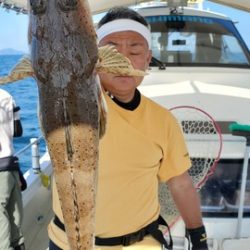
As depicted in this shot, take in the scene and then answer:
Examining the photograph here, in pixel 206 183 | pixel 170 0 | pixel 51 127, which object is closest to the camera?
pixel 51 127

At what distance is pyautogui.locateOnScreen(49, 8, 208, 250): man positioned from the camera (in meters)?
1.93

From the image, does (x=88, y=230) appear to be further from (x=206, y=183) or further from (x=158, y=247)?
(x=206, y=183)

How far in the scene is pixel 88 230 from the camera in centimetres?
145

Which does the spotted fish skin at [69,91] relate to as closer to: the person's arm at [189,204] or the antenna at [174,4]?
the person's arm at [189,204]

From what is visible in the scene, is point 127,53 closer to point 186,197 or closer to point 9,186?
point 186,197

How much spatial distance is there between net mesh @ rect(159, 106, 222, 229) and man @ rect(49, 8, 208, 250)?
134cm

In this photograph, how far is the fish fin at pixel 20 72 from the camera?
1.34 metres

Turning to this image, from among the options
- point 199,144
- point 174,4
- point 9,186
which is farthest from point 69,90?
point 174,4

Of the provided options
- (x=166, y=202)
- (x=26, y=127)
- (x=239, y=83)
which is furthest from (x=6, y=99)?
(x=26, y=127)

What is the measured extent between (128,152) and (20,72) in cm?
76

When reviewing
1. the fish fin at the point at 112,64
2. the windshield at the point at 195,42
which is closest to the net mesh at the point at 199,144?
the windshield at the point at 195,42

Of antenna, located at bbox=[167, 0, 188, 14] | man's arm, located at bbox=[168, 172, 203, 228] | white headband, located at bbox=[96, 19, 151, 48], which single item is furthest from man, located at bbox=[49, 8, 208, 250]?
antenna, located at bbox=[167, 0, 188, 14]

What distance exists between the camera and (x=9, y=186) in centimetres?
421

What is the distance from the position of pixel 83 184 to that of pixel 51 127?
199 mm
